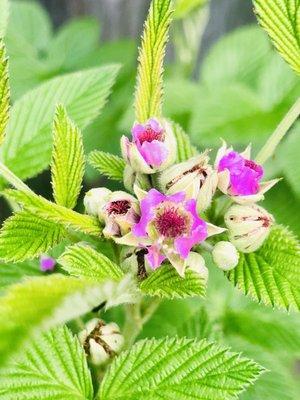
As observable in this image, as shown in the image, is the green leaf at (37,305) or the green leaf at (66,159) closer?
the green leaf at (37,305)

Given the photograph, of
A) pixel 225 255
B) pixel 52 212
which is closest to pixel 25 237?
pixel 52 212

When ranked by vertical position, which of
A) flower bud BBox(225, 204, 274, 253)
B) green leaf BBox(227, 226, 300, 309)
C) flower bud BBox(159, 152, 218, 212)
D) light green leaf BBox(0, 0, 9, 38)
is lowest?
green leaf BBox(227, 226, 300, 309)

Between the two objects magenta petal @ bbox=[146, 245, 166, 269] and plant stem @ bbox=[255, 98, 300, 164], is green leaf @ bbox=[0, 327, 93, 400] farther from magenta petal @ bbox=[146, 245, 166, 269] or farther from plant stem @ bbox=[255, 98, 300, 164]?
plant stem @ bbox=[255, 98, 300, 164]

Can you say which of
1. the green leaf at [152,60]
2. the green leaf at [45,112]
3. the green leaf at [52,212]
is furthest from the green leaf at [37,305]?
the green leaf at [45,112]

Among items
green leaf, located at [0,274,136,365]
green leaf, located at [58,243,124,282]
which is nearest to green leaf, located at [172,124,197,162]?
green leaf, located at [58,243,124,282]

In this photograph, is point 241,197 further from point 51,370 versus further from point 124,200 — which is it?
point 51,370

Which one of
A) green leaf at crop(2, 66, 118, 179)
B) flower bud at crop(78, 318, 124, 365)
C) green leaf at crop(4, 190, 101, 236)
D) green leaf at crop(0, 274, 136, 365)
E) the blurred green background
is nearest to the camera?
green leaf at crop(0, 274, 136, 365)

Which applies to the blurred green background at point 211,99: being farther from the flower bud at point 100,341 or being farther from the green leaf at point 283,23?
the green leaf at point 283,23
